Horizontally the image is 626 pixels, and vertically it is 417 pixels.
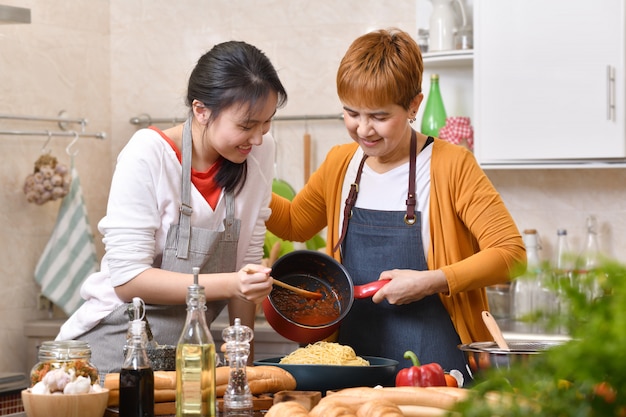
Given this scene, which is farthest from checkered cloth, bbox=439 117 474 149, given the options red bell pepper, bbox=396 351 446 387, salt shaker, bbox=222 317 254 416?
salt shaker, bbox=222 317 254 416

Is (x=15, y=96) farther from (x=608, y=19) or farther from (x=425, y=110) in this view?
(x=608, y=19)

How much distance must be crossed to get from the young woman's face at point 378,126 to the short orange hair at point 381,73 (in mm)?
17

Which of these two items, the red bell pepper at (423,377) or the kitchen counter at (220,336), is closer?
the red bell pepper at (423,377)

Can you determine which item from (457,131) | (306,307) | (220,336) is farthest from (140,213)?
(457,131)

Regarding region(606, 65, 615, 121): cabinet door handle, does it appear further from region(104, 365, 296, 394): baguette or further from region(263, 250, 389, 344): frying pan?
region(104, 365, 296, 394): baguette

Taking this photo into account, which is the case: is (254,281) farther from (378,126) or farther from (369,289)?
(378,126)

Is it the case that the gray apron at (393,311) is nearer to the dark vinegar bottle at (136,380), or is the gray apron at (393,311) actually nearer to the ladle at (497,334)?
the ladle at (497,334)

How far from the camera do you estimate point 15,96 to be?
3.36 meters

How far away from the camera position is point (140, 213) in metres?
1.94

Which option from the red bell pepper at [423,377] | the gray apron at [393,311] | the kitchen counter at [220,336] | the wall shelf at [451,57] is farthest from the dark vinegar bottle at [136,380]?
the wall shelf at [451,57]

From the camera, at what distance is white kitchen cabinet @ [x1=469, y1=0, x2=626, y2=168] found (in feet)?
9.75

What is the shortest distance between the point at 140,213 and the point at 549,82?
1679 mm

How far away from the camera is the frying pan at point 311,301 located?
1978mm

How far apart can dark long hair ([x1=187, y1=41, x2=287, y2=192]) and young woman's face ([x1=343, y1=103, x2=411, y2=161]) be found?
0.18 m
